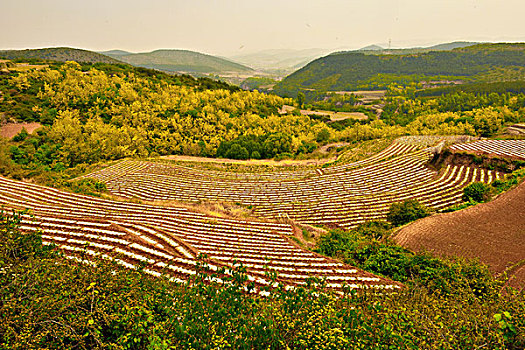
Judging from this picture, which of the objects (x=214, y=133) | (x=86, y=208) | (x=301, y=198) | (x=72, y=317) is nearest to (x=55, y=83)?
(x=214, y=133)

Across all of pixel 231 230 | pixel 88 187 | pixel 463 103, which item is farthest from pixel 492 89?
pixel 88 187

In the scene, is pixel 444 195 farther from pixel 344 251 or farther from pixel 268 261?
pixel 268 261

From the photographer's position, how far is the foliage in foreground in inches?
199

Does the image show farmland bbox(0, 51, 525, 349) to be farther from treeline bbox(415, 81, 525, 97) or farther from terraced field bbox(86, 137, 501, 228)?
treeline bbox(415, 81, 525, 97)

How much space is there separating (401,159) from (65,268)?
52379 millimetres

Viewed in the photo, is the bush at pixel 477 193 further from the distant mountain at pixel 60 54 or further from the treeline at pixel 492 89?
the distant mountain at pixel 60 54

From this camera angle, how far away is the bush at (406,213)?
23891 mm

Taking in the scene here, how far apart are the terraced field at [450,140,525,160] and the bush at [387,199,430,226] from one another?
23.6m

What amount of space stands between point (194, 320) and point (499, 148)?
55147 mm

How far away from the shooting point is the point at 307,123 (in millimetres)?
94438

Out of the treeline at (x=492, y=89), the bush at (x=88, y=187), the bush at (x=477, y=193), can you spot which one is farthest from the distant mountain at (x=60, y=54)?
the treeline at (x=492, y=89)

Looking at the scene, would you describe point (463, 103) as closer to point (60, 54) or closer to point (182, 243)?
point (182, 243)

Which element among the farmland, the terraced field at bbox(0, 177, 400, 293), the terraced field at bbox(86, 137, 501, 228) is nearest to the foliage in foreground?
the farmland

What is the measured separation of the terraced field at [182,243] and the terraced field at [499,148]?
37.8 meters
